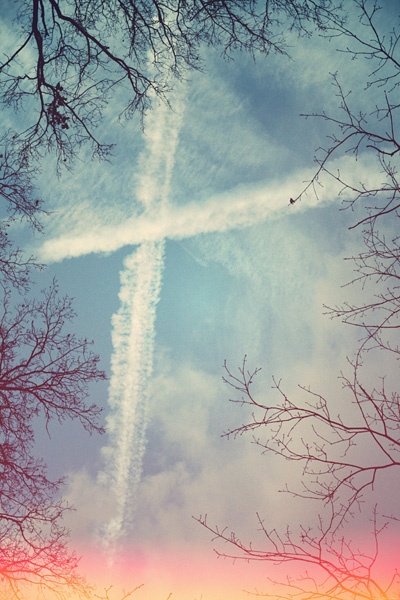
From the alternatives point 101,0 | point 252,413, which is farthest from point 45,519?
point 101,0

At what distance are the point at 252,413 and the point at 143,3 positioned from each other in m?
6.03

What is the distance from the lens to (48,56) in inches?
272

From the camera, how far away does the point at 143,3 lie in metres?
6.78

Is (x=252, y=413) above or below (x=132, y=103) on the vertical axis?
below

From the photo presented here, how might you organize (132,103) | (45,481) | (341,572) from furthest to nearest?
(45,481)
(132,103)
(341,572)

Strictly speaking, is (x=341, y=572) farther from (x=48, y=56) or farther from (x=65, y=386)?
(x=48, y=56)

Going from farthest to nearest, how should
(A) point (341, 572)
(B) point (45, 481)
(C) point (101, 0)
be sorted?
1. (B) point (45, 481)
2. (C) point (101, 0)
3. (A) point (341, 572)

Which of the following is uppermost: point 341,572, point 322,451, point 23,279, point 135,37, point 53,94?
point 135,37

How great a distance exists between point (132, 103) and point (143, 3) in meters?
1.36

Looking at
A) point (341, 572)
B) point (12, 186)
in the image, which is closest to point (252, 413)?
point (341, 572)

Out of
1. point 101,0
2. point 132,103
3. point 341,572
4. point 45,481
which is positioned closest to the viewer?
point 341,572

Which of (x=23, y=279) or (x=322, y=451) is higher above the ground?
(x=23, y=279)

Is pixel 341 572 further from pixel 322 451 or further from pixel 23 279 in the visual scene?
pixel 23 279

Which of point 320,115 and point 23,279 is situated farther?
point 23,279
